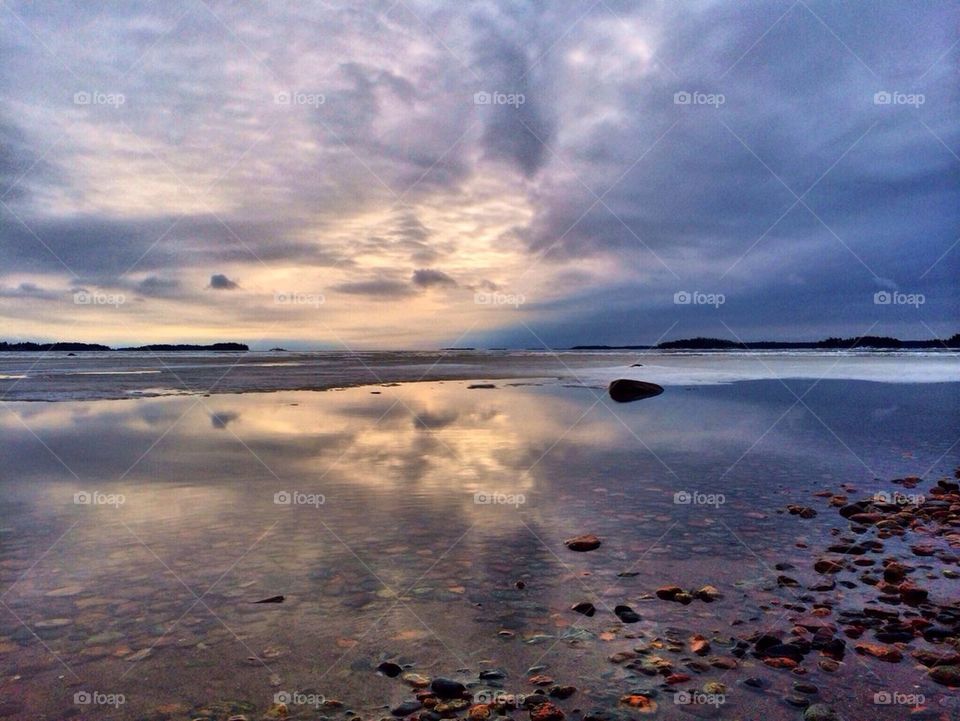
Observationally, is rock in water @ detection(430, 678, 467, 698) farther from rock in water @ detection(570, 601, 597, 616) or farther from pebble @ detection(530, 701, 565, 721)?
rock in water @ detection(570, 601, 597, 616)

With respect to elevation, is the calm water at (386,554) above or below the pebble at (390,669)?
above

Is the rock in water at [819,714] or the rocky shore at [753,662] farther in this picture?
the rocky shore at [753,662]

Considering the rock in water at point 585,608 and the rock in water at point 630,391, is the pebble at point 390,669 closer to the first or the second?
the rock in water at point 585,608

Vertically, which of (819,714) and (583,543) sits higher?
(583,543)

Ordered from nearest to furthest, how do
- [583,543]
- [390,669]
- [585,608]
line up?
1. [390,669]
2. [585,608]
3. [583,543]

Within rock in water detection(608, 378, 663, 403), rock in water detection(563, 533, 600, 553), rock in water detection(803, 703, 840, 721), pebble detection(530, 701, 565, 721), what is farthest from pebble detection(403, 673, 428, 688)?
rock in water detection(608, 378, 663, 403)

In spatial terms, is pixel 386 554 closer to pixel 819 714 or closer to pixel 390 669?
pixel 390 669

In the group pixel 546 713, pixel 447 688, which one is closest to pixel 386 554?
pixel 447 688

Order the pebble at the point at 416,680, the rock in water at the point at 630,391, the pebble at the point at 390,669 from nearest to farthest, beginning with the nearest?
1. the pebble at the point at 416,680
2. the pebble at the point at 390,669
3. the rock in water at the point at 630,391

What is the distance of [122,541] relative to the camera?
7664mm

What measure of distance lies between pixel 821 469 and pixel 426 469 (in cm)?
813

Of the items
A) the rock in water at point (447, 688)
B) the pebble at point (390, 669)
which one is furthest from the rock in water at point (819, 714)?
the pebble at point (390, 669)

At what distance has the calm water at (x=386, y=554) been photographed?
15.3ft

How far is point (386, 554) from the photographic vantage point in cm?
723
